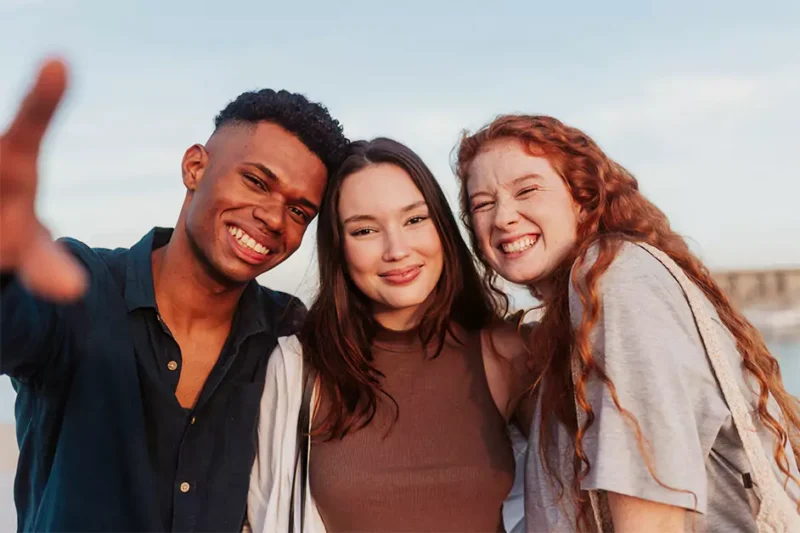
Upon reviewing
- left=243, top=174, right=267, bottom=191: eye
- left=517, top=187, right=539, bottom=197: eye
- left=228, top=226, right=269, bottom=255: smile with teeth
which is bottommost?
left=228, top=226, right=269, bottom=255: smile with teeth

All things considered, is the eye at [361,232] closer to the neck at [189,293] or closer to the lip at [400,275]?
the lip at [400,275]

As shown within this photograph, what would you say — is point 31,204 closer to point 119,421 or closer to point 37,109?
point 37,109

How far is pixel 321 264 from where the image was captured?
Answer: 339 cm

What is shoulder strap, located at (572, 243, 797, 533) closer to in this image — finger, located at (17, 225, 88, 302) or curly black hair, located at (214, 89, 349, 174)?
finger, located at (17, 225, 88, 302)

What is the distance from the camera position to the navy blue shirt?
2713 mm

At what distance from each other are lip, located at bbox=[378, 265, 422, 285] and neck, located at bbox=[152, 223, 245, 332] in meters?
0.72

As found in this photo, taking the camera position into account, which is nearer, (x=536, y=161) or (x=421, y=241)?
(x=536, y=161)

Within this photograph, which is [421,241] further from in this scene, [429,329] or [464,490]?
[464,490]

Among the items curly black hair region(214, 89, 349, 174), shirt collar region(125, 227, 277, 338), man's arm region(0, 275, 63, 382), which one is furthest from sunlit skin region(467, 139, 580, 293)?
man's arm region(0, 275, 63, 382)

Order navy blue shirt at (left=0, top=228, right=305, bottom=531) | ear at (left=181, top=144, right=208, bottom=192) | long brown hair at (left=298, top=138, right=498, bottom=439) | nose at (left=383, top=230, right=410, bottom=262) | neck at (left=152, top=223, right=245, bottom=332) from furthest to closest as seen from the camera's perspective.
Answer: ear at (left=181, top=144, right=208, bottom=192)
neck at (left=152, top=223, right=245, bottom=332)
long brown hair at (left=298, top=138, right=498, bottom=439)
nose at (left=383, top=230, right=410, bottom=262)
navy blue shirt at (left=0, top=228, right=305, bottom=531)

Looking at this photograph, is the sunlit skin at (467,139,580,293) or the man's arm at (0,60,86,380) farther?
the sunlit skin at (467,139,580,293)

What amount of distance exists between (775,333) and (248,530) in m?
14.2

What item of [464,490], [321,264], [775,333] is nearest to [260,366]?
[321,264]

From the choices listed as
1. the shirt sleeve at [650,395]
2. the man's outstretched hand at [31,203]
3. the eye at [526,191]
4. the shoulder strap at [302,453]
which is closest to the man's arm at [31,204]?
the man's outstretched hand at [31,203]
